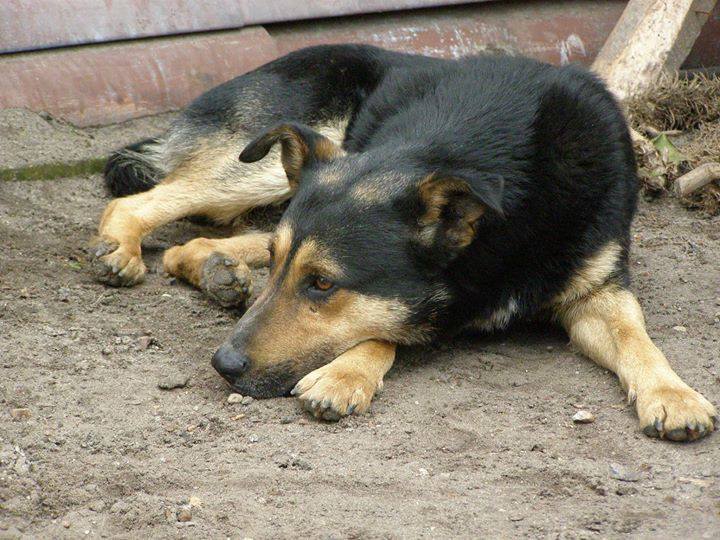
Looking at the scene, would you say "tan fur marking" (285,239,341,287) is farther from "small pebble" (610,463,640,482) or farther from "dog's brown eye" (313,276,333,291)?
"small pebble" (610,463,640,482)

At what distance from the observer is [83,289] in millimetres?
5230

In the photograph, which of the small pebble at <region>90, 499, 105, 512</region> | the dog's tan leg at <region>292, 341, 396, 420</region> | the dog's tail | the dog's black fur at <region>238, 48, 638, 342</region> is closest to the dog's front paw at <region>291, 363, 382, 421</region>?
the dog's tan leg at <region>292, 341, 396, 420</region>

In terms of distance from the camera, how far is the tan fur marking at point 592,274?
4.74 meters

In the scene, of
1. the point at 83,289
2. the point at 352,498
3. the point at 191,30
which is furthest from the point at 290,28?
the point at 352,498

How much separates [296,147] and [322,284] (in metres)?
0.81

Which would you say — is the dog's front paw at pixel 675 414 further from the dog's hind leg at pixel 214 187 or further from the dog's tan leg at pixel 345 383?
the dog's hind leg at pixel 214 187

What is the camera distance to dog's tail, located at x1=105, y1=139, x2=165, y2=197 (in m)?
6.24

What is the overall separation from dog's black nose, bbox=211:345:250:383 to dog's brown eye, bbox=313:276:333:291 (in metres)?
0.44

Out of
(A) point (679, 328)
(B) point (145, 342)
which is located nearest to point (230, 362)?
(B) point (145, 342)

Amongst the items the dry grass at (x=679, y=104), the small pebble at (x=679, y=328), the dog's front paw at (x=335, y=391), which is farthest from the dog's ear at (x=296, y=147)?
the dry grass at (x=679, y=104)

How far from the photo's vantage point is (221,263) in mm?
5051

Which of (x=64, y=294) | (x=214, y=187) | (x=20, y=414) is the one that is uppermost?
(x=20, y=414)

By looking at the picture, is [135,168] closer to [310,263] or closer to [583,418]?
[310,263]

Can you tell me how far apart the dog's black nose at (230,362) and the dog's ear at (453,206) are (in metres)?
0.95
